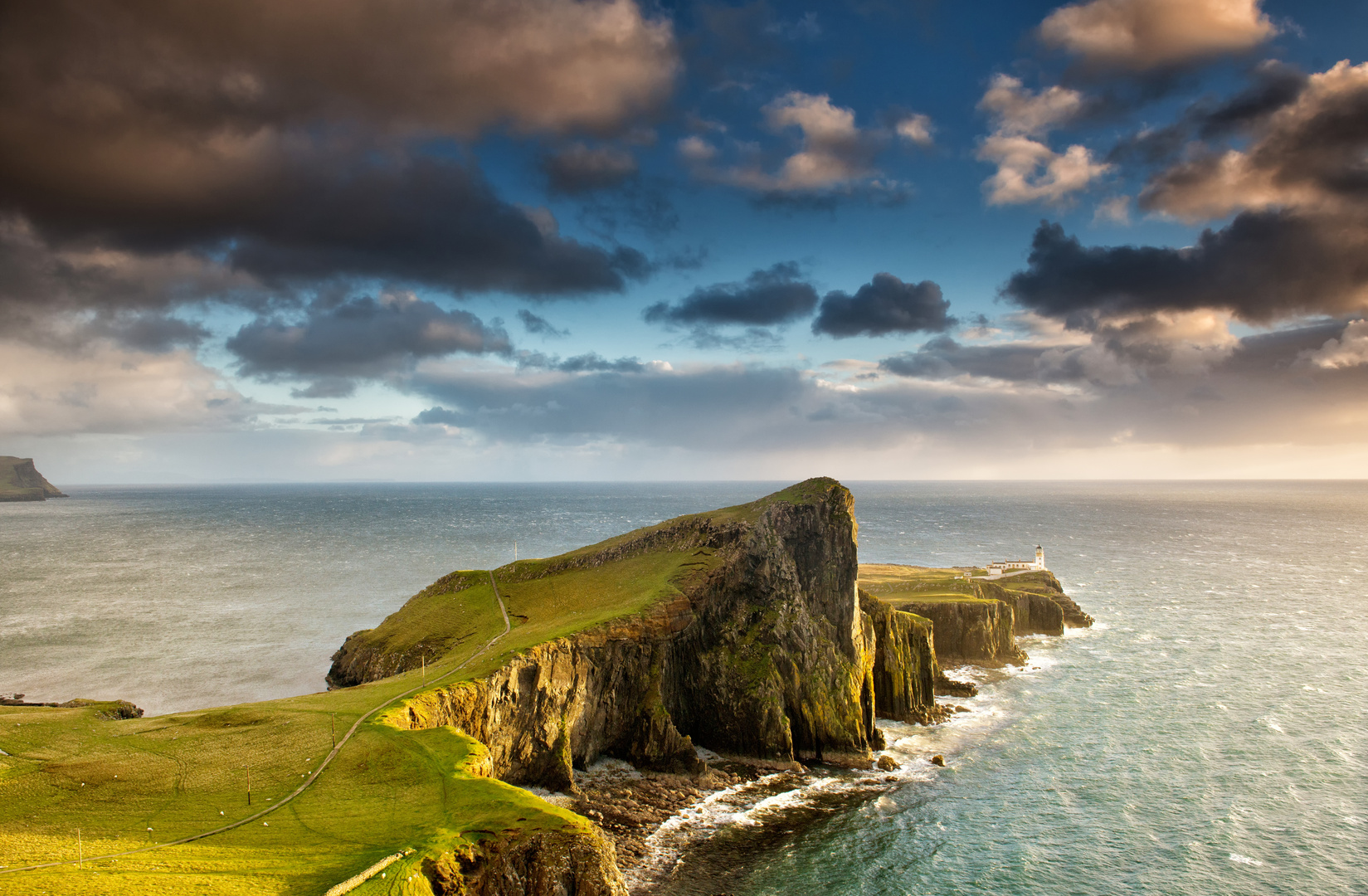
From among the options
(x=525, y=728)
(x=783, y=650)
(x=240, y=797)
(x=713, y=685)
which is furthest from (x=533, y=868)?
(x=783, y=650)

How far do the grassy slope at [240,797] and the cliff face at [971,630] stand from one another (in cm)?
5916

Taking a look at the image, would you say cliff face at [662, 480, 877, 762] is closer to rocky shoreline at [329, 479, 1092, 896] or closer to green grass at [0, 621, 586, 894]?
rocky shoreline at [329, 479, 1092, 896]

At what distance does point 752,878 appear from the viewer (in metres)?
40.1

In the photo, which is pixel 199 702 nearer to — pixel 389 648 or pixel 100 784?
pixel 389 648

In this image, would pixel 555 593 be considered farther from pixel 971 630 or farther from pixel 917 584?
pixel 917 584

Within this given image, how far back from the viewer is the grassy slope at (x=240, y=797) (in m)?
27.5

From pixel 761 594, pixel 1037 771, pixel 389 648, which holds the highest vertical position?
pixel 761 594

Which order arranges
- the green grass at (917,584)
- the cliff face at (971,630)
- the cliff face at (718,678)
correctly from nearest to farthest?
the cliff face at (718,678) < the cliff face at (971,630) < the green grass at (917,584)

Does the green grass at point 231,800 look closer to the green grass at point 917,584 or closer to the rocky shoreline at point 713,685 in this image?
the rocky shoreline at point 713,685

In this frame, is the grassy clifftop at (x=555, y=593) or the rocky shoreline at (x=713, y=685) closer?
the rocky shoreline at (x=713, y=685)

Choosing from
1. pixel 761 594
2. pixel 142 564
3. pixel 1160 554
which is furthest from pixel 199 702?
pixel 1160 554

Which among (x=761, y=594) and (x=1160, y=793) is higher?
(x=761, y=594)

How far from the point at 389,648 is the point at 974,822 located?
189 feet

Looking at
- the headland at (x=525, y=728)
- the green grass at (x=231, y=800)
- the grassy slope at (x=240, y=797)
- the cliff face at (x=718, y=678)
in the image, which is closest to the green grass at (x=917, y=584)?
the headland at (x=525, y=728)
